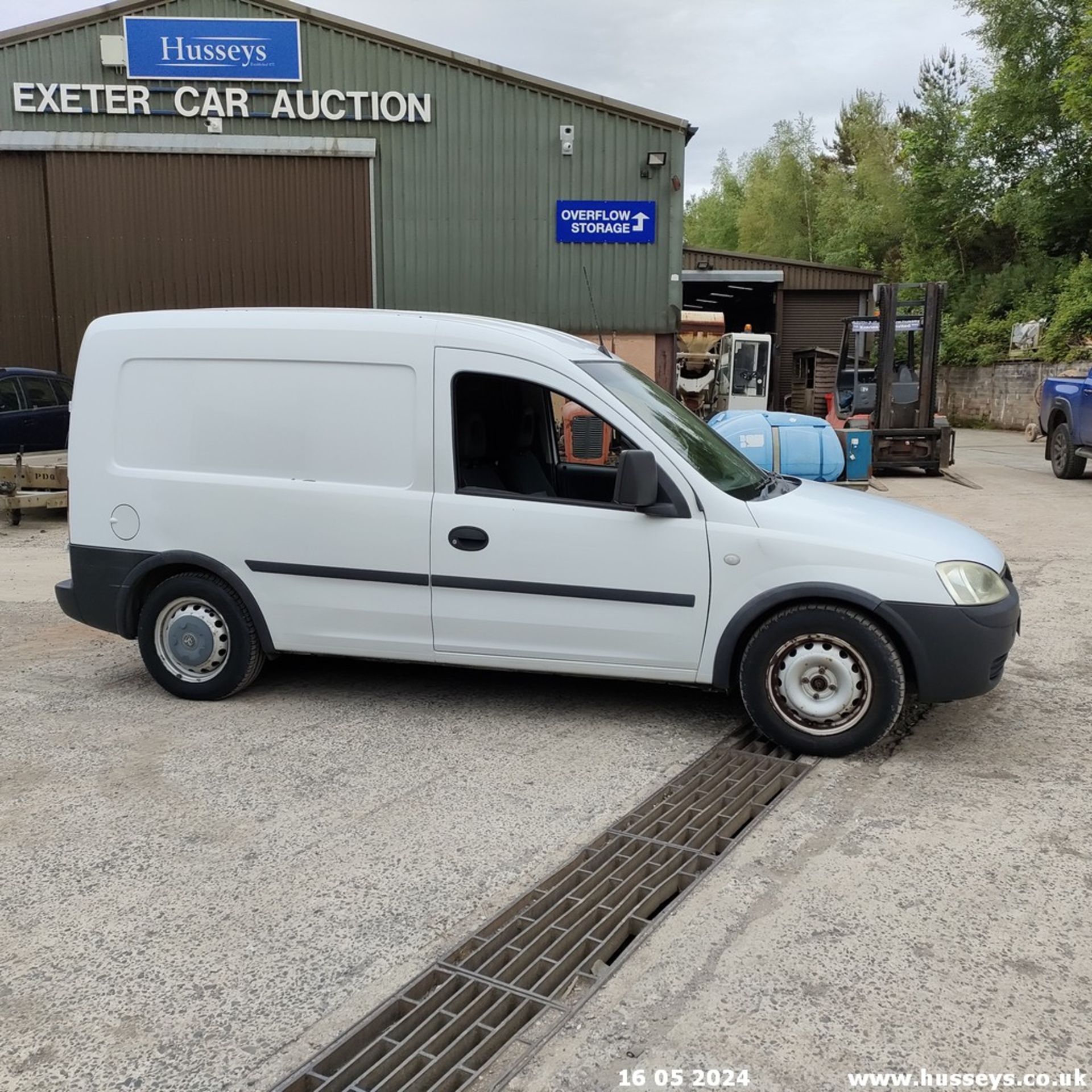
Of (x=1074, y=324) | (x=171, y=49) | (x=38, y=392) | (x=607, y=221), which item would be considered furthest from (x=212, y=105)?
(x=1074, y=324)

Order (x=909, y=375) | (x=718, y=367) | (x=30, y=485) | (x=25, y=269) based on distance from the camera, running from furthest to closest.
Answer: (x=718, y=367)
(x=909, y=375)
(x=25, y=269)
(x=30, y=485)

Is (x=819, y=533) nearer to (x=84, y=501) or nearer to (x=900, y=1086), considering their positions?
(x=900, y=1086)

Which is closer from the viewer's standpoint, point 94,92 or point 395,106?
point 94,92

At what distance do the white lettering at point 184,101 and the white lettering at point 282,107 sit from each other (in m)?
1.14

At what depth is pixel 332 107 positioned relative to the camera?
16016mm

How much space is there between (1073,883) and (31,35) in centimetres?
1782

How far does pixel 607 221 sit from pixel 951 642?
43.7 feet

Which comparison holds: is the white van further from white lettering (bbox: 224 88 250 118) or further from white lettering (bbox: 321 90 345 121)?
white lettering (bbox: 224 88 250 118)

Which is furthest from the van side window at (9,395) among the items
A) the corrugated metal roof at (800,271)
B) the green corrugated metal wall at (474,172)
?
the corrugated metal roof at (800,271)

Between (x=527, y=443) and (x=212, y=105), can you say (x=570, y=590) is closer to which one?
(x=527, y=443)

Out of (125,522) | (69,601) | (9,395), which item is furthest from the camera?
(9,395)

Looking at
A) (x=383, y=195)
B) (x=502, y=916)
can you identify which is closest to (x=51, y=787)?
(x=502, y=916)

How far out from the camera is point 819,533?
15.0 ft

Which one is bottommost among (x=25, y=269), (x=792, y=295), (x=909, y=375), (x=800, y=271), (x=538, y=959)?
(x=538, y=959)
